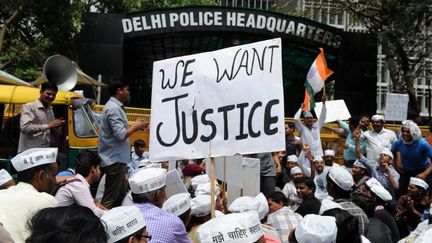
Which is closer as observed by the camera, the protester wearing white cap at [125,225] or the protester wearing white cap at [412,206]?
the protester wearing white cap at [125,225]

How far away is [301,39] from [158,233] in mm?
17054

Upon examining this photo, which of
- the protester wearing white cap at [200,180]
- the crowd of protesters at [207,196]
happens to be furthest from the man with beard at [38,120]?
the protester wearing white cap at [200,180]

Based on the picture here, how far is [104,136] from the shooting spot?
8328mm

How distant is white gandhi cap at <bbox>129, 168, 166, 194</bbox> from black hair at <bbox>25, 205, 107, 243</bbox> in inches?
95.1

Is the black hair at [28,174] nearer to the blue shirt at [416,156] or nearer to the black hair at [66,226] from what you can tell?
the black hair at [66,226]

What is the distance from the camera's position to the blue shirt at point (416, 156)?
11296 millimetres

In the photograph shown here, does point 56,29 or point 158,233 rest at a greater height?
point 56,29

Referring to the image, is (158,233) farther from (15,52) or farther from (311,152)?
(15,52)

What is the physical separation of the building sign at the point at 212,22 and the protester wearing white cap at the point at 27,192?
15.5 meters

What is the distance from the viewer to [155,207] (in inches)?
224

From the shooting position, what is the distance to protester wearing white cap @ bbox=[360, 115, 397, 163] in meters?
11.6

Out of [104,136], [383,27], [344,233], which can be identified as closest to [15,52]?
[383,27]

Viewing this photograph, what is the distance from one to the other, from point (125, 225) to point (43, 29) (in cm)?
2656

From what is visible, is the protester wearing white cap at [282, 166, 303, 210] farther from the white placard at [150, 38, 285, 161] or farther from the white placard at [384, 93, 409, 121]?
the white placard at [384, 93, 409, 121]
